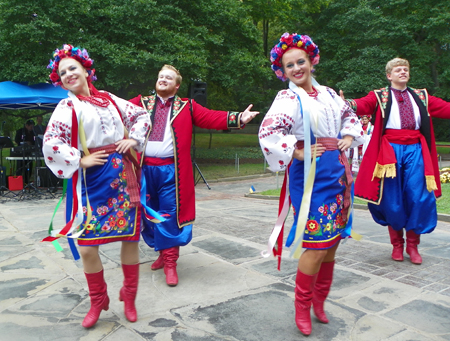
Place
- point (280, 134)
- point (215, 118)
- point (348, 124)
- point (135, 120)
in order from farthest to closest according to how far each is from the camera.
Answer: point (215, 118) < point (135, 120) < point (348, 124) < point (280, 134)

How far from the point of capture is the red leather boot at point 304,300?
2672 mm

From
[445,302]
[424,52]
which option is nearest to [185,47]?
[445,302]

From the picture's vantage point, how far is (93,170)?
2836 mm

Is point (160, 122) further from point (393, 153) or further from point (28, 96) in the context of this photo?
point (28, 96)

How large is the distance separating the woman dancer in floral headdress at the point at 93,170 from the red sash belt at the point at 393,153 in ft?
8.03

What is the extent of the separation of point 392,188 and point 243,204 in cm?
480

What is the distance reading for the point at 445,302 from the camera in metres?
3.17

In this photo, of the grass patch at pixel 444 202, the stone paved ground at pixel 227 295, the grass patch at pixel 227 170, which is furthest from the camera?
the grass patch at pixel 227 170

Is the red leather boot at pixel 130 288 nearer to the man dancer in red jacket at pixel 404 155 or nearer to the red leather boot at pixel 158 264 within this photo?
the red leather boot at pixel 158 264

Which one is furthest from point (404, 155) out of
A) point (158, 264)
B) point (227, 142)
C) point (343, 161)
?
point (227, 142)

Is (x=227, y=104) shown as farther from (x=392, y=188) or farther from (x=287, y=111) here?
(x=287, y=111)

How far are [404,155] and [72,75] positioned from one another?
3.10m

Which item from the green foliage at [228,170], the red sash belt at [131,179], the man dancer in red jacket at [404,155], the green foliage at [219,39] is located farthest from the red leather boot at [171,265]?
the green foliage at [228,170]

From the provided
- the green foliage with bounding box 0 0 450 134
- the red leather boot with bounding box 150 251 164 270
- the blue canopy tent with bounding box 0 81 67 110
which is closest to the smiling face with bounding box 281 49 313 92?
the red leather boot with bounding box 150 251 164 270
